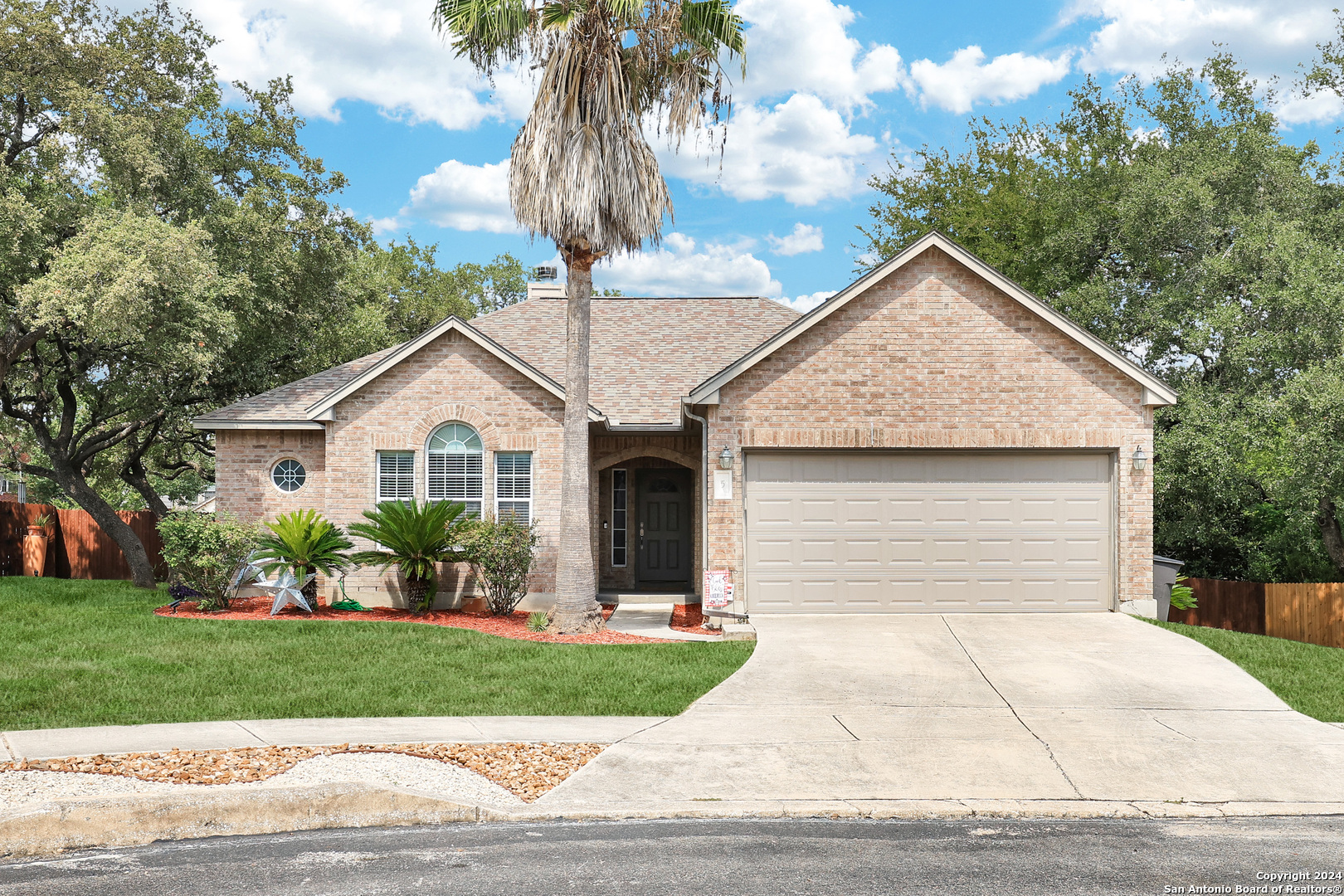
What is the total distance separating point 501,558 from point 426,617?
1.51 meters

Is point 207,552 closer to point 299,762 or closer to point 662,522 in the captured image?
point 662,522

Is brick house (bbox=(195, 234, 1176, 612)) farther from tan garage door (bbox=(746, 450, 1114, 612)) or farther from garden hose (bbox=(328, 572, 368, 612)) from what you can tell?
garden hose (bbox=(328, 572, 368, 612))

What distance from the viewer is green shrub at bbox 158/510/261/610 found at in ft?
48.4

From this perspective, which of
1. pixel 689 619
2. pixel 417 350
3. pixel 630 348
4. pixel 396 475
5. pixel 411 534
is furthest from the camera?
pixel 630 348

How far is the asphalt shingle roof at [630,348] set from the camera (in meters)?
17.1

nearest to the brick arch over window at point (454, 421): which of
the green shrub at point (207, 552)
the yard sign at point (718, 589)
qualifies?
the green shrub at point (207, 552)

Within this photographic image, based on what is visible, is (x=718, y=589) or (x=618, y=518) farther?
(x=618, y=518)

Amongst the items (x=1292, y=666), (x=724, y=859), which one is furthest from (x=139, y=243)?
(x=1292, y=666)

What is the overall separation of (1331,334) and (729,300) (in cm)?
1142

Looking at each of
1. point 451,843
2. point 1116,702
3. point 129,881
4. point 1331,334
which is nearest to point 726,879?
Result: point 451,843

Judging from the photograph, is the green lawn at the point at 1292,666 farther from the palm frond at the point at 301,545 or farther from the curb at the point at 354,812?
the palm frond at the point at 301,545

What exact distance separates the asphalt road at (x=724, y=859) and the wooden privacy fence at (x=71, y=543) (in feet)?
65.6

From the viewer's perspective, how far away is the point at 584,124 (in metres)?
13.2

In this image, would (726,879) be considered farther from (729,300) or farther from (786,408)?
(729,300)
